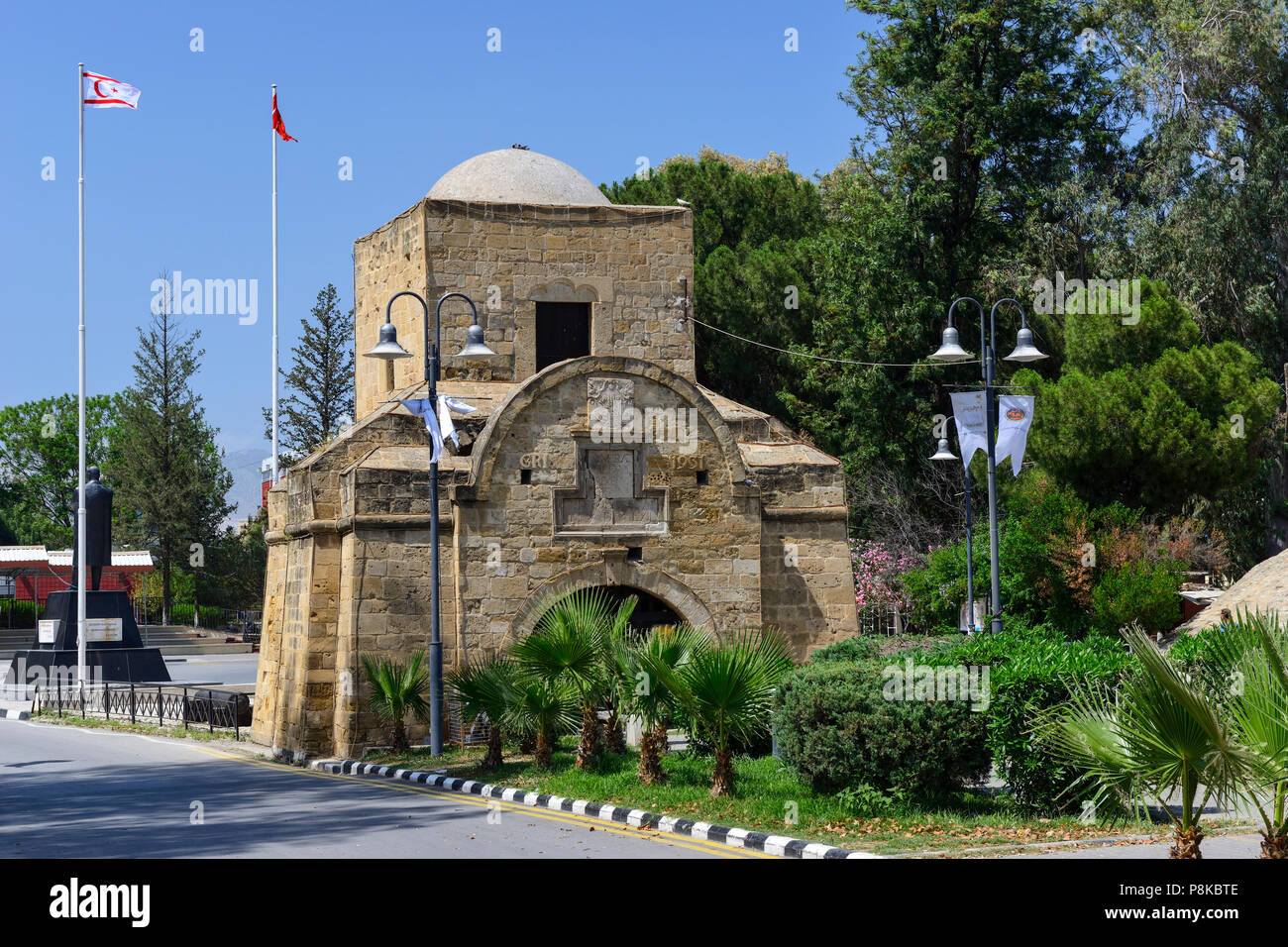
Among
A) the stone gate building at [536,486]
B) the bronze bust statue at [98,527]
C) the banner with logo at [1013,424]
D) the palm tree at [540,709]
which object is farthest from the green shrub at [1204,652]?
the bronze bust statue at [98,527]

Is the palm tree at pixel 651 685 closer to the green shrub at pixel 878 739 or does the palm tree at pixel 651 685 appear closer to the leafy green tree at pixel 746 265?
the green shrub at pixel 878 739

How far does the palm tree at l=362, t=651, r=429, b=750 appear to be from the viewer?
66.9 ft

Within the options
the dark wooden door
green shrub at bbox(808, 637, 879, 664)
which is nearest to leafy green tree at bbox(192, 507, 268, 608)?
the dark wooden door

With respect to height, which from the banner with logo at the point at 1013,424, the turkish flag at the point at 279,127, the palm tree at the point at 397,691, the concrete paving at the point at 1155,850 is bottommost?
the concrete paving at the point at 1155,850

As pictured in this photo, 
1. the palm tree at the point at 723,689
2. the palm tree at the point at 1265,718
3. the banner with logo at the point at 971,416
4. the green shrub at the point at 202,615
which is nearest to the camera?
the palm tree at the point at 1265,718

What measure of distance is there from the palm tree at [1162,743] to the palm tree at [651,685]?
650cm

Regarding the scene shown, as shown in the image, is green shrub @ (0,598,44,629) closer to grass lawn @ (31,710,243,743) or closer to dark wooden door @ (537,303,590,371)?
grass lawn @ (31,710,243,743)

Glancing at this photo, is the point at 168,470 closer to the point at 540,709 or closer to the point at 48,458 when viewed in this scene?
the point at 48,458

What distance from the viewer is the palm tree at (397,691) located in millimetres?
20406

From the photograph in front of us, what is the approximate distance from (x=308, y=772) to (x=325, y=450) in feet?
18.6

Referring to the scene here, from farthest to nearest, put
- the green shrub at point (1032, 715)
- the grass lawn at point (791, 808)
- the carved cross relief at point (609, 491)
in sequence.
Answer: the carved cross relief at point (609, 491) → the green shrub at point (1032, 715) → the grass lawn at point (791, 808)

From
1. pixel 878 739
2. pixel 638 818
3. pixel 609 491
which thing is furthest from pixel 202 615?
pixel 878 739

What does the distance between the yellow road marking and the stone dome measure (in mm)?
11572

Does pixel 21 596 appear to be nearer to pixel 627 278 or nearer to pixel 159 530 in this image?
pixel 159 530
